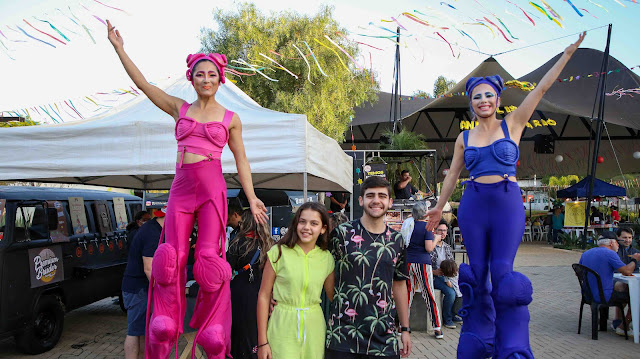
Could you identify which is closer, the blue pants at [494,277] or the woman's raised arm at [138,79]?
the blue pants at [494,277]

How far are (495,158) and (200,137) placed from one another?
171 centimetres

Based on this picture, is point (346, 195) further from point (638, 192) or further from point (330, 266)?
point (638, 192)

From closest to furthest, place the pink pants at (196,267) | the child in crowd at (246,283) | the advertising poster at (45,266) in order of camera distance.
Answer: the pink pants at (196,267) → the child in crowd at (246,283) → the advertising poster at (45,266)

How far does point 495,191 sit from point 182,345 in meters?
4.45

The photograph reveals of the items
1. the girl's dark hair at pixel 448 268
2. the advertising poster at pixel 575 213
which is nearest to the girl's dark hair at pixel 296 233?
the girl's dark hair at pixel 448 268

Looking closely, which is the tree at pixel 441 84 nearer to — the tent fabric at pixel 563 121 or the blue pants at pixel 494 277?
the tent fabric at pixel 563 121

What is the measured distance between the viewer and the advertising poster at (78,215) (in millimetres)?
6188

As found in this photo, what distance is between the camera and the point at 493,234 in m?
2.84

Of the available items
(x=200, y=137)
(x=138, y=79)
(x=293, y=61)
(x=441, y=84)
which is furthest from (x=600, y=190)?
(x=441, y=84)

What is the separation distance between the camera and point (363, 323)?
2.57 m

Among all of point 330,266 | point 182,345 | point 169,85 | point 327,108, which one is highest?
point 327,108

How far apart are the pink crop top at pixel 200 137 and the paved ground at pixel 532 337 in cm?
375

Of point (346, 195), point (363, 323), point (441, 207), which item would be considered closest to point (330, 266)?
point (363, 323)

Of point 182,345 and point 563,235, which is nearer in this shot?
point 182,345
